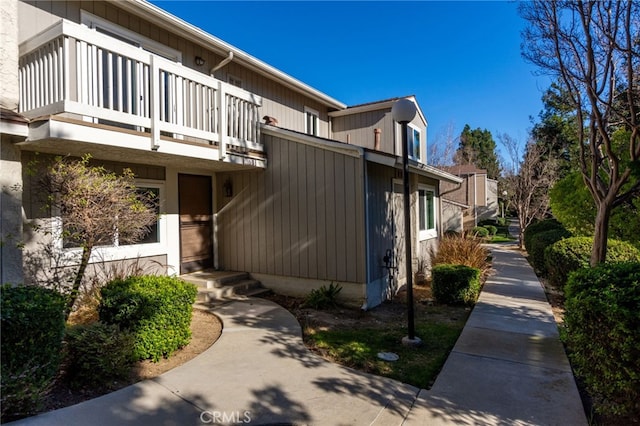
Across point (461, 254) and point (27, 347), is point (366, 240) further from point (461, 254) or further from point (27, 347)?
point (27, 347)

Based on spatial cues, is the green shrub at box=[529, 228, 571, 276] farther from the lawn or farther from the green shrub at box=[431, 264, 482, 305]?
the lawn

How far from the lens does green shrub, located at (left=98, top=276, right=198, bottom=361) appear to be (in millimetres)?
4035

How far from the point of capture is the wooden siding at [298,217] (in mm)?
6918

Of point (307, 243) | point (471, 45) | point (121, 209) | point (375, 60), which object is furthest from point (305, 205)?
point (375, 60)

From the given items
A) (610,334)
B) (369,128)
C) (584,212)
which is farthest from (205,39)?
(584,212)

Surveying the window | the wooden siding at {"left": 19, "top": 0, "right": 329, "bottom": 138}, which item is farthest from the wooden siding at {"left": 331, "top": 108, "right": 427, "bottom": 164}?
the wooden siding at {"left": 19, "top": 0, "right": 329, "bottom": 138}

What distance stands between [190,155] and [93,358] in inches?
146

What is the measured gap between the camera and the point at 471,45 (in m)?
9.18

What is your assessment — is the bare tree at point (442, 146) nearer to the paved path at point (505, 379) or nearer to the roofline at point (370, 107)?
the roofline at point (370, 107)

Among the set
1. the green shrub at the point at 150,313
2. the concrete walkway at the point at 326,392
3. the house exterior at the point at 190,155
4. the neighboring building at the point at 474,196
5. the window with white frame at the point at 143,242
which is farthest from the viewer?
the neighboring building at the point at 474,196

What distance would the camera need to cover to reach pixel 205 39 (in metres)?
7.89

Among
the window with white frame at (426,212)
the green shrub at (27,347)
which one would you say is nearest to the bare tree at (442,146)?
the window with white frame at (426,212)

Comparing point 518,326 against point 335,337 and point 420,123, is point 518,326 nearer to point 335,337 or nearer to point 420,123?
point 335,337

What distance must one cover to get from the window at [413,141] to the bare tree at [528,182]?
7.95 metres
